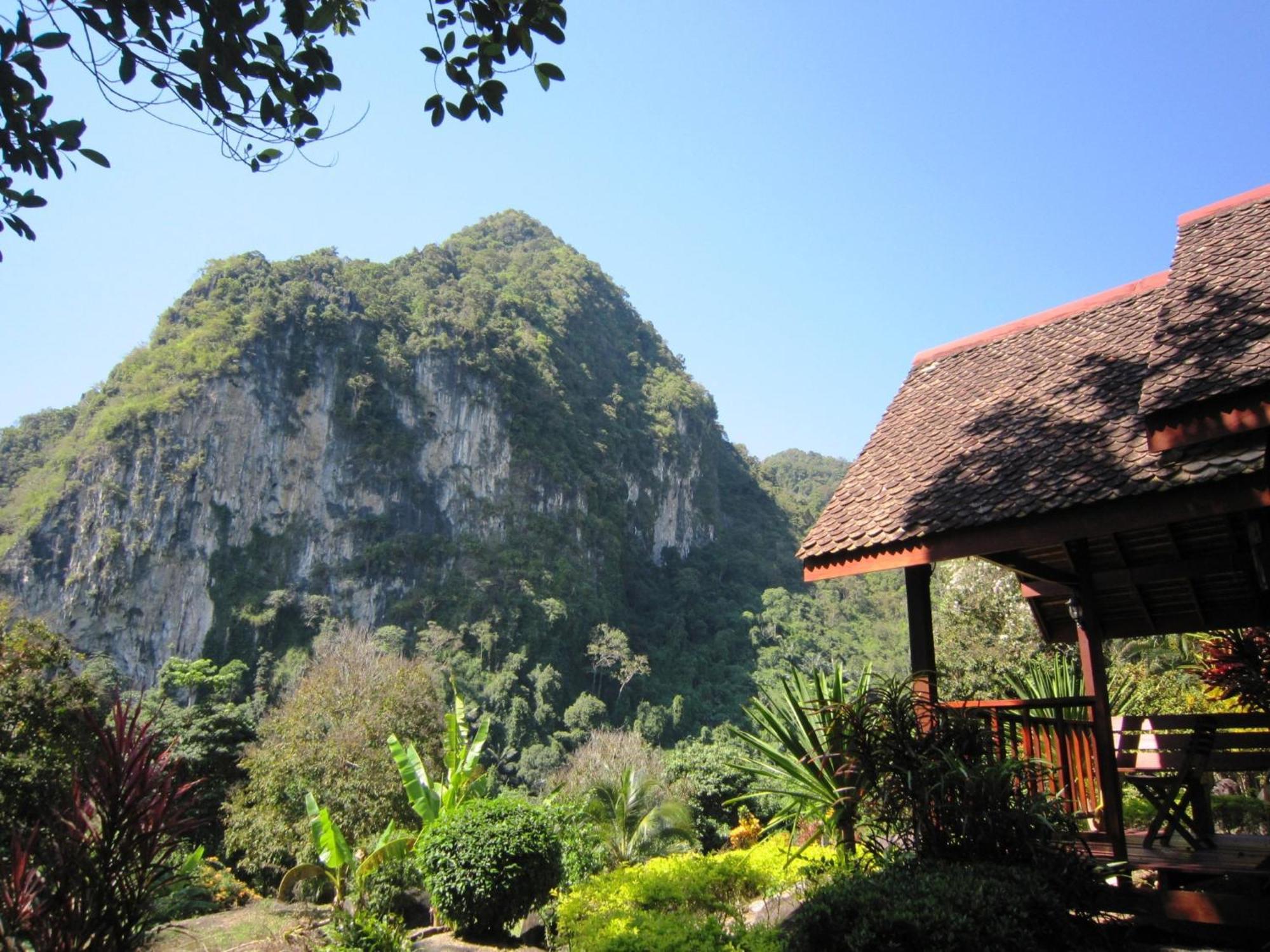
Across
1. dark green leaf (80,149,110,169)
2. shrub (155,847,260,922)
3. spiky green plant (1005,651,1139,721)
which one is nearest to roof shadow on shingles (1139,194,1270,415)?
spiky green plant (1005,651,1139,721)

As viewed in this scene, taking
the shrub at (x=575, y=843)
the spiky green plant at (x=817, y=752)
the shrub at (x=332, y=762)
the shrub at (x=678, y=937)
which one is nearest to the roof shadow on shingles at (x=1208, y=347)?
the spiky green plant at (x=817, y=752)

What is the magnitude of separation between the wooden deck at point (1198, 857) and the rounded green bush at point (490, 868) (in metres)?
5.21

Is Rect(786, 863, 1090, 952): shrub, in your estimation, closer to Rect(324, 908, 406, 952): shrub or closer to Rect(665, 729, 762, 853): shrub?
Rect(324, 908, 406, 952): shrub

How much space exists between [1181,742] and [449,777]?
9048 mm

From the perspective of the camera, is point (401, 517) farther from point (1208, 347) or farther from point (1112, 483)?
point (1208, 347)

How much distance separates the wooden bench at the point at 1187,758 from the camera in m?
4.23

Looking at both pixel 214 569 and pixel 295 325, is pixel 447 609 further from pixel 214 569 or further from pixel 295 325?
pixel 295 325

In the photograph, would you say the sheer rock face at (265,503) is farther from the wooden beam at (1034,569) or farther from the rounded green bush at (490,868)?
the wooden beam at (1034,569)

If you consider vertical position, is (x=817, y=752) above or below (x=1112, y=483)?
below

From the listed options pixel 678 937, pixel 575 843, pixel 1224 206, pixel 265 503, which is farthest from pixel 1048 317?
pixel 265 503

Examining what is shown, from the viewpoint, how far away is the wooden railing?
4348 mm

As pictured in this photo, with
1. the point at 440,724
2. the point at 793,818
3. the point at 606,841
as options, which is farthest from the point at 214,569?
the point at 793,818

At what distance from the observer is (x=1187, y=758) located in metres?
4.18

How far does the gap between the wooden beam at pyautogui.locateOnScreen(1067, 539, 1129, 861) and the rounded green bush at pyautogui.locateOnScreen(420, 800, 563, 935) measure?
17.4ft
